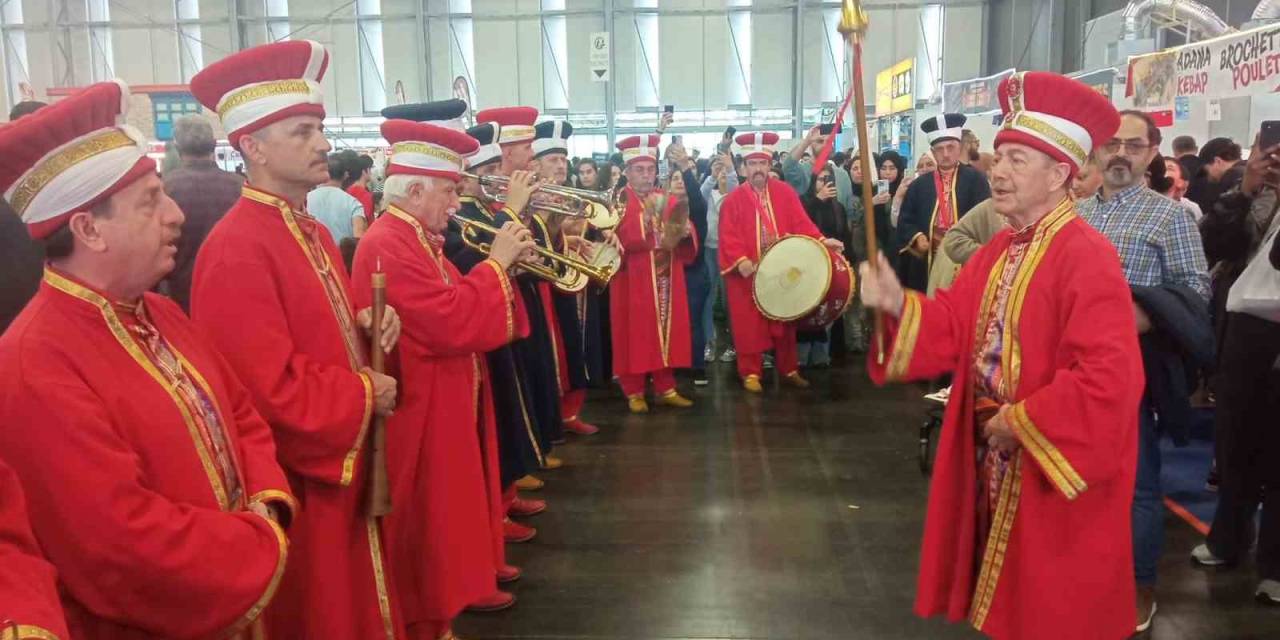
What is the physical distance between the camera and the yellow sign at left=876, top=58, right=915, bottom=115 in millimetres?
14469

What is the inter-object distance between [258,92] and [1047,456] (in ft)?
7.15

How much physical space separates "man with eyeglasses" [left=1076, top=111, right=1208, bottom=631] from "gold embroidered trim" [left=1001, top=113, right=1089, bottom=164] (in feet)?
2.41

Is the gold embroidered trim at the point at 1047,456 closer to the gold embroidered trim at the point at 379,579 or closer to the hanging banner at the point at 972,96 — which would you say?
the gold embroidered trim at the point at 379,579

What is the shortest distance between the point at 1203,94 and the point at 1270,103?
108 centimetres

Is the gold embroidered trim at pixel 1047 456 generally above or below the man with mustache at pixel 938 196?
below

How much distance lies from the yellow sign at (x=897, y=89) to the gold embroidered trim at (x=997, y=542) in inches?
490

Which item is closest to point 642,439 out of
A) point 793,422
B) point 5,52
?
point 793,422

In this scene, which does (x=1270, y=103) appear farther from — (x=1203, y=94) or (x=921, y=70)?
(x=921, y=70)

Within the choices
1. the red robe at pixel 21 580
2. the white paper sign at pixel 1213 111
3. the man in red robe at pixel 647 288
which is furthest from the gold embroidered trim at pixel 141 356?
the white paper sign at pixel 1213 111

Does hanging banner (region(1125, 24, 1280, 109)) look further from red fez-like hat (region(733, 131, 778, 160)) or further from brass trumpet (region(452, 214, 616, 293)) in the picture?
brass trumpet (region(452, 214, 616, 293))

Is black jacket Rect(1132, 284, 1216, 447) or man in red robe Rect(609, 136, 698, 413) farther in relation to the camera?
man in red robe Rect(609, 136, 698, 413)

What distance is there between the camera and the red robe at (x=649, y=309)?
6.46 meters

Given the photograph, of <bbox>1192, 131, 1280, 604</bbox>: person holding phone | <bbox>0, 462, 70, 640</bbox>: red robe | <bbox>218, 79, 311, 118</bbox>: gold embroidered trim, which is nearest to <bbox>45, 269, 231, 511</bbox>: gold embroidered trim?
<bbox>0, 462, 70, 640</bbox>: red robe

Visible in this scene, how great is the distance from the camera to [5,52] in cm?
1961
